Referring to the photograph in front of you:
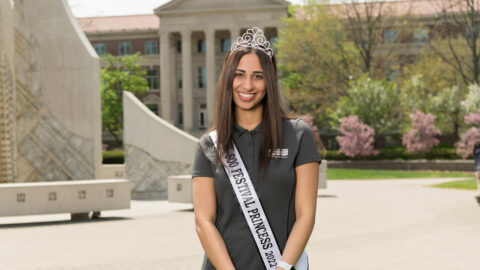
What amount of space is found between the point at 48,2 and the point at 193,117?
50.6 meters

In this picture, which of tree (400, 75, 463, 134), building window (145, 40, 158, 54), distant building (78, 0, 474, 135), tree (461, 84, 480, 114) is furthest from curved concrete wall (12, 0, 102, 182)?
building window (145, 40, 158, 54)

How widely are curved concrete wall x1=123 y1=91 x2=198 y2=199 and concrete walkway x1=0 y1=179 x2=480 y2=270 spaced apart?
9.84ft

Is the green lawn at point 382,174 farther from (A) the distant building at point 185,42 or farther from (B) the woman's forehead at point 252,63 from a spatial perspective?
(B) the woman's forehead at point 252,63

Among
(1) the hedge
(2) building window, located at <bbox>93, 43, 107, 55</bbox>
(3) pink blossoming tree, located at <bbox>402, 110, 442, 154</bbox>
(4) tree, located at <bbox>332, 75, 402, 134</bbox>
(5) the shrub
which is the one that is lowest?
(1) the hedge

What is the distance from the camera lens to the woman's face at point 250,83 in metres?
3.05

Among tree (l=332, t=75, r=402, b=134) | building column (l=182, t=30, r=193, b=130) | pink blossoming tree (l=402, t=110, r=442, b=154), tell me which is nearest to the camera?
pink blossoming tree (l=402, t=110, r=442, b=154)

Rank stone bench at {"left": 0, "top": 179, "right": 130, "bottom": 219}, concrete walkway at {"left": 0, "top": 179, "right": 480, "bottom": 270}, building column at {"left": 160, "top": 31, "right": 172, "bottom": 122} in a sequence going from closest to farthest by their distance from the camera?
concrete walkway at {"left": 0, "top": 179, "right": 480, "bottom": 270} < stone bench at {"left": 0, "top": 179, "right": 130, "bottom": 219} < building column at {"left": 160, "top": 31, "right": 172, "bottom": 122}

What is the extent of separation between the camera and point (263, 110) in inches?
122

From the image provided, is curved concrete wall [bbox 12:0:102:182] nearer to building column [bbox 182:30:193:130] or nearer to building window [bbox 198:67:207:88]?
building column [bbox 182:30:193:130]

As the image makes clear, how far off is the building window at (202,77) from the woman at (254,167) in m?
68.5

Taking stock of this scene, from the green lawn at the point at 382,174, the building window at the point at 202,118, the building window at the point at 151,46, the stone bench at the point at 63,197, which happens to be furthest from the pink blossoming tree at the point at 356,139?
the stone bench at the point at 63,197

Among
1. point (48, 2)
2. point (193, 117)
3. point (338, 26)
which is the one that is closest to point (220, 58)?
point (193, 117)

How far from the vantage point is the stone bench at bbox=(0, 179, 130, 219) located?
1423 centimetres

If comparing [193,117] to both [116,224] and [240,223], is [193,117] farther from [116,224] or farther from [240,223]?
[240,223]
